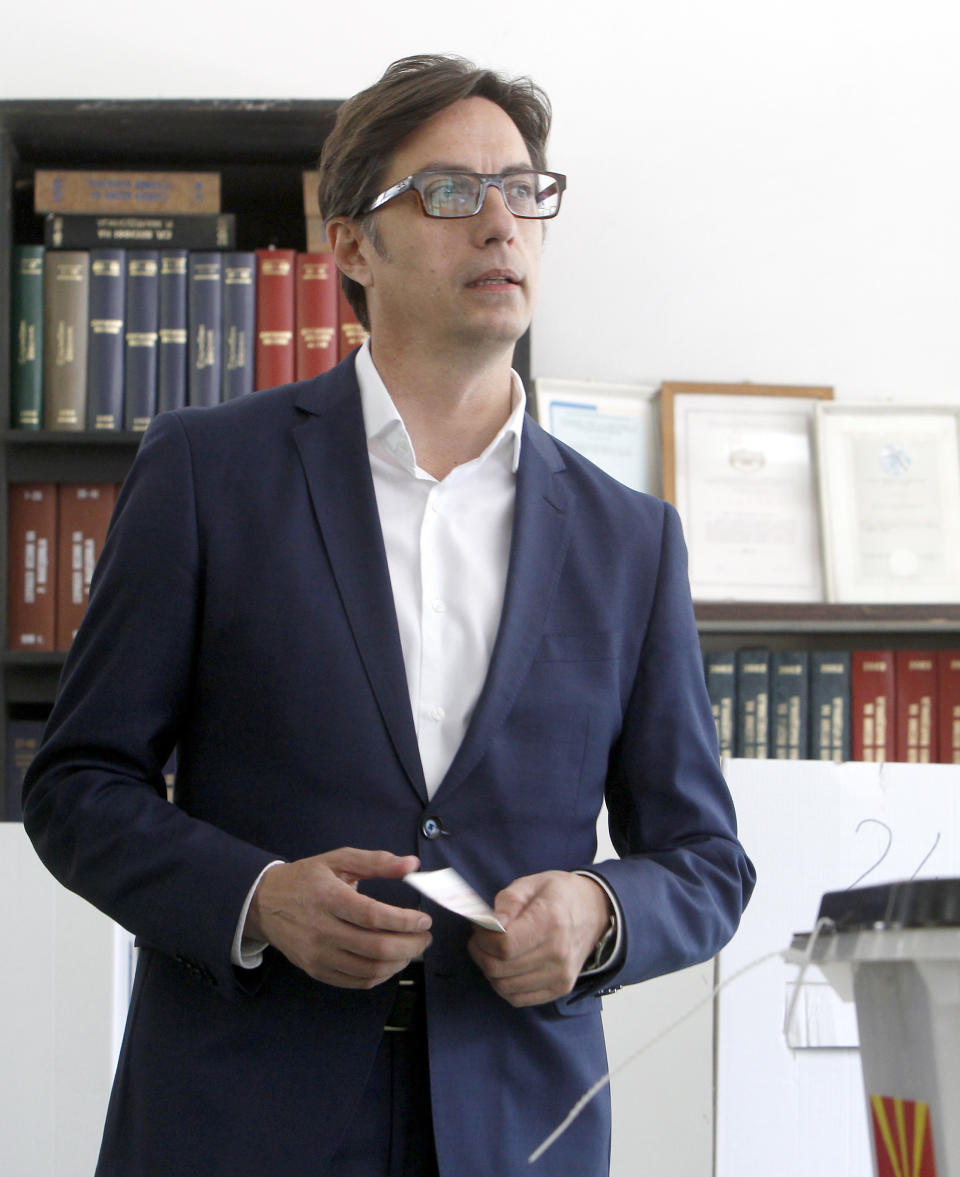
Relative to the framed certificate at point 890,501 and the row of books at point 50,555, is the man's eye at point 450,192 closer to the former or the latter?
the row of books at point 50,555

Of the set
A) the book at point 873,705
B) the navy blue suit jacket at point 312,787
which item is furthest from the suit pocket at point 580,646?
the book at point 873,705

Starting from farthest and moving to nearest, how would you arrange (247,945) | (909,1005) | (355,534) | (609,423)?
(609,423), (355,534), (247,945), (909,1005)

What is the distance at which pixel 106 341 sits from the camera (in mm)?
2207

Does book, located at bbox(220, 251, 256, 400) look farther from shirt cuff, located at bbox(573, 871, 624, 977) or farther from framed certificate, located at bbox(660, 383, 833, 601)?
shirt cuff, located at bbox(573, 871, 624, 977)

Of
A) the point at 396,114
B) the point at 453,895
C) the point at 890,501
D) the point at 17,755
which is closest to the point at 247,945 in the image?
the point at 453,895

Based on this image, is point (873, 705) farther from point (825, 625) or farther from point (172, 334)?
point (172, 334)

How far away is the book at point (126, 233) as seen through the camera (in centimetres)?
224

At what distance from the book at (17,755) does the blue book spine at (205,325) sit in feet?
2.05

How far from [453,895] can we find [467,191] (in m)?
0.70

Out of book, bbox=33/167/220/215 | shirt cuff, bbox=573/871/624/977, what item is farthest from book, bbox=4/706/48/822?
shirt cuff, bbox=573/871/624/977

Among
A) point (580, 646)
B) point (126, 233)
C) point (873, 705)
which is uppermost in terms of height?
point (126, 233)

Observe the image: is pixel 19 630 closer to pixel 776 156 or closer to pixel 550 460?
pixel 550 460

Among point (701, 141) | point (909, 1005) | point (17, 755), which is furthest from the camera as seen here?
point (701, 141)

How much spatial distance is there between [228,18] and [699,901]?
2.11 meters
